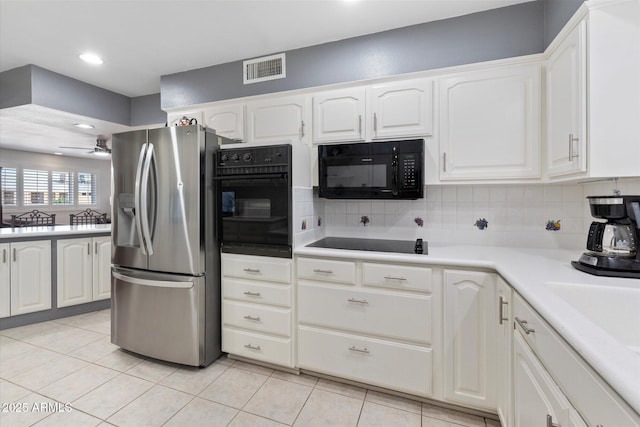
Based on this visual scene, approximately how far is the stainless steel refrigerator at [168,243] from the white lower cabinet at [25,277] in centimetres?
129

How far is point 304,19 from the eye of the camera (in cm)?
211

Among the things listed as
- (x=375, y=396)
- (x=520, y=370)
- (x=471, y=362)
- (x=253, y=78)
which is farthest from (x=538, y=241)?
(x=253, y=78)

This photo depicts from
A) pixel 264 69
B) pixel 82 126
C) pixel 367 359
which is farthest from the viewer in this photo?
pixel 82 126

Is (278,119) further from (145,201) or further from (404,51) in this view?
(145,201)

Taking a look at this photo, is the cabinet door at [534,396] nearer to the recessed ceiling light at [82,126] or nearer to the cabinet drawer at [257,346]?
the cabinet drawer at [257,346]

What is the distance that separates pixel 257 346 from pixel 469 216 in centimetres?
185

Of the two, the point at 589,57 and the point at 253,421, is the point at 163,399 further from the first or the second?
the point at 589,57

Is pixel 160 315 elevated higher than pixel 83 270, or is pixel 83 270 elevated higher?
pixel 83 270

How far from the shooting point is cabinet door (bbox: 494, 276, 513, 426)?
53.6 inches

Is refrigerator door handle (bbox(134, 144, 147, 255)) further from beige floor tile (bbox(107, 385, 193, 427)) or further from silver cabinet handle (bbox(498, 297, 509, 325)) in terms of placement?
silver cabinet handle (bbox(498, 297, 509, 325))

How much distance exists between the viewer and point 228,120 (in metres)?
2.64

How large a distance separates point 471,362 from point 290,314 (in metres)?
1.13

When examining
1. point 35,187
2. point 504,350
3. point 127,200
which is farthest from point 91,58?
→ point 35,187

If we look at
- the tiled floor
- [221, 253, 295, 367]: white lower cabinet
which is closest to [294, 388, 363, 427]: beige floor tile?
the tiled floor
